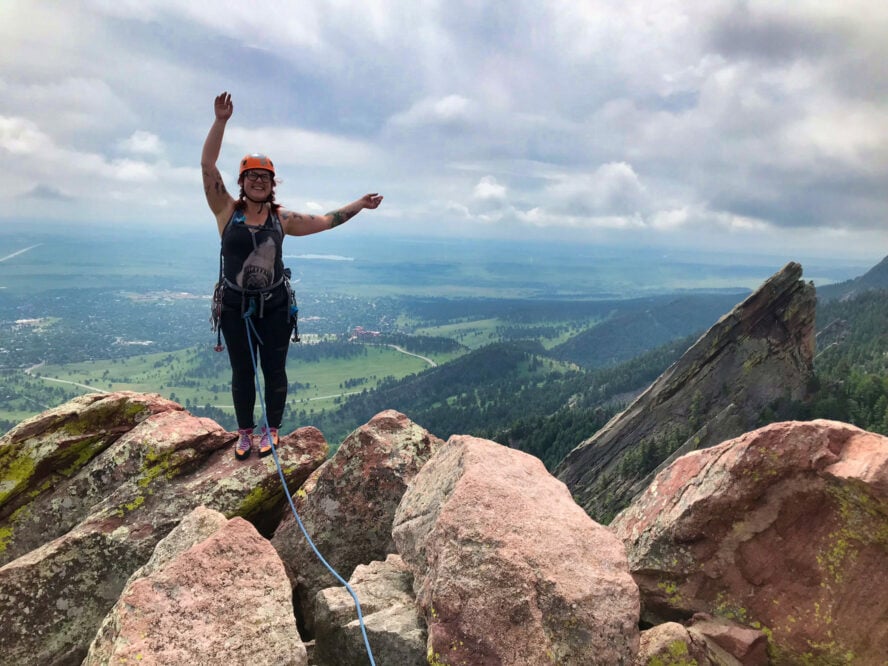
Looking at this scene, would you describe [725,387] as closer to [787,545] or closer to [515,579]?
[787,545]

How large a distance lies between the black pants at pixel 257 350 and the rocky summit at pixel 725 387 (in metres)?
83.2

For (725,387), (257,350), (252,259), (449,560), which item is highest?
(252,259)

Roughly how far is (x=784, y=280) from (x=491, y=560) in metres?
104

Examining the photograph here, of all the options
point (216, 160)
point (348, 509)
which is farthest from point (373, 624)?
point (216, 160)

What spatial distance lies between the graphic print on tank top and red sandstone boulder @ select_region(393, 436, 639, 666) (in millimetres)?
6421

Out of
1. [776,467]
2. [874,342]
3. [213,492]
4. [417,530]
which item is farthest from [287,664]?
[874,342]

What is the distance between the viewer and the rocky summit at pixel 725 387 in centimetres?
8731

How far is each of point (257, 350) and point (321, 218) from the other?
3.79 meters

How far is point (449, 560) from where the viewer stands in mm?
7500

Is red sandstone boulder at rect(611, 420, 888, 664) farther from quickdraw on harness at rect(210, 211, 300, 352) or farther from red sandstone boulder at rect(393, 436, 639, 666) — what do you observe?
quickdraw on harness at rect(210, 211, 300, 352)

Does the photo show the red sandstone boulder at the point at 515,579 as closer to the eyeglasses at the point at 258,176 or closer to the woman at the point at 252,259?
the woman at the point at 252,259

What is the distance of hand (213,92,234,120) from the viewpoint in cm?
1019

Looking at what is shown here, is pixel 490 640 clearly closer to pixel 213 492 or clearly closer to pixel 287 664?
pixel 287 664

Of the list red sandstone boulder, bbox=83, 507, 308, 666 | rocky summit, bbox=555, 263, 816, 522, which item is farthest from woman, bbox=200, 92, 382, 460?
rocky summit, bbox=555, 263, 816, 522
